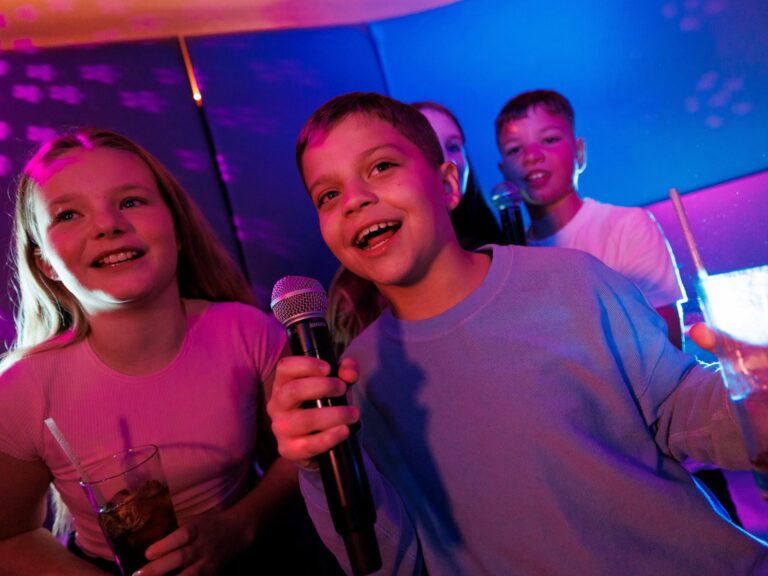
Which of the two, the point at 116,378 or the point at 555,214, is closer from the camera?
the point at 116,378

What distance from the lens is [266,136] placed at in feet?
8.23

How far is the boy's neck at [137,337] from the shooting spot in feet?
4.61

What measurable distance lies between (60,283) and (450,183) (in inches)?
43.6

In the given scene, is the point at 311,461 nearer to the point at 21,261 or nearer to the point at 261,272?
the point at 21,261

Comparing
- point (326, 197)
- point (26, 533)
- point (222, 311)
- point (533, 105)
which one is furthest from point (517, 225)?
point (26, 533)

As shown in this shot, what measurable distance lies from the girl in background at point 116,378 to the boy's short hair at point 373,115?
19.2 inches

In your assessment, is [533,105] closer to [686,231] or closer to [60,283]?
[686,231]

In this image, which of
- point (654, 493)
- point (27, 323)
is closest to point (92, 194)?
point (27, 323)

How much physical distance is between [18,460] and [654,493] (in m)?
1.40

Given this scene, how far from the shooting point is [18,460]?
1.32 m

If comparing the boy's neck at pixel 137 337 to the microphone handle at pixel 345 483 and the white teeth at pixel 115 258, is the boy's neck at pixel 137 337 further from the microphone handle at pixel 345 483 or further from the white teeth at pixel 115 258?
the microphone handle at pixel 345 483

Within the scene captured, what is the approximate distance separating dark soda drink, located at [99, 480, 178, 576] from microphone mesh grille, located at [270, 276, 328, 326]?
524mm

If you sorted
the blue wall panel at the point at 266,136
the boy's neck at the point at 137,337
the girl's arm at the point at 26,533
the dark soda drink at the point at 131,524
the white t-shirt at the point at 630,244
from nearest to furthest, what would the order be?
the dark soda drink at the point at 131,524, the girl's arm at the point at 26,533, the boy's neck at the point at 137,337, the white t-shirt at the point at 630,244, the blue wall panel at the point at 266,136

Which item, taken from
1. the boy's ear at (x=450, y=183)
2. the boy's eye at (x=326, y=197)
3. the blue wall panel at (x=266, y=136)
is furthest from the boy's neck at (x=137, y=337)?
the blue wall panel at (x=266, y=136)
